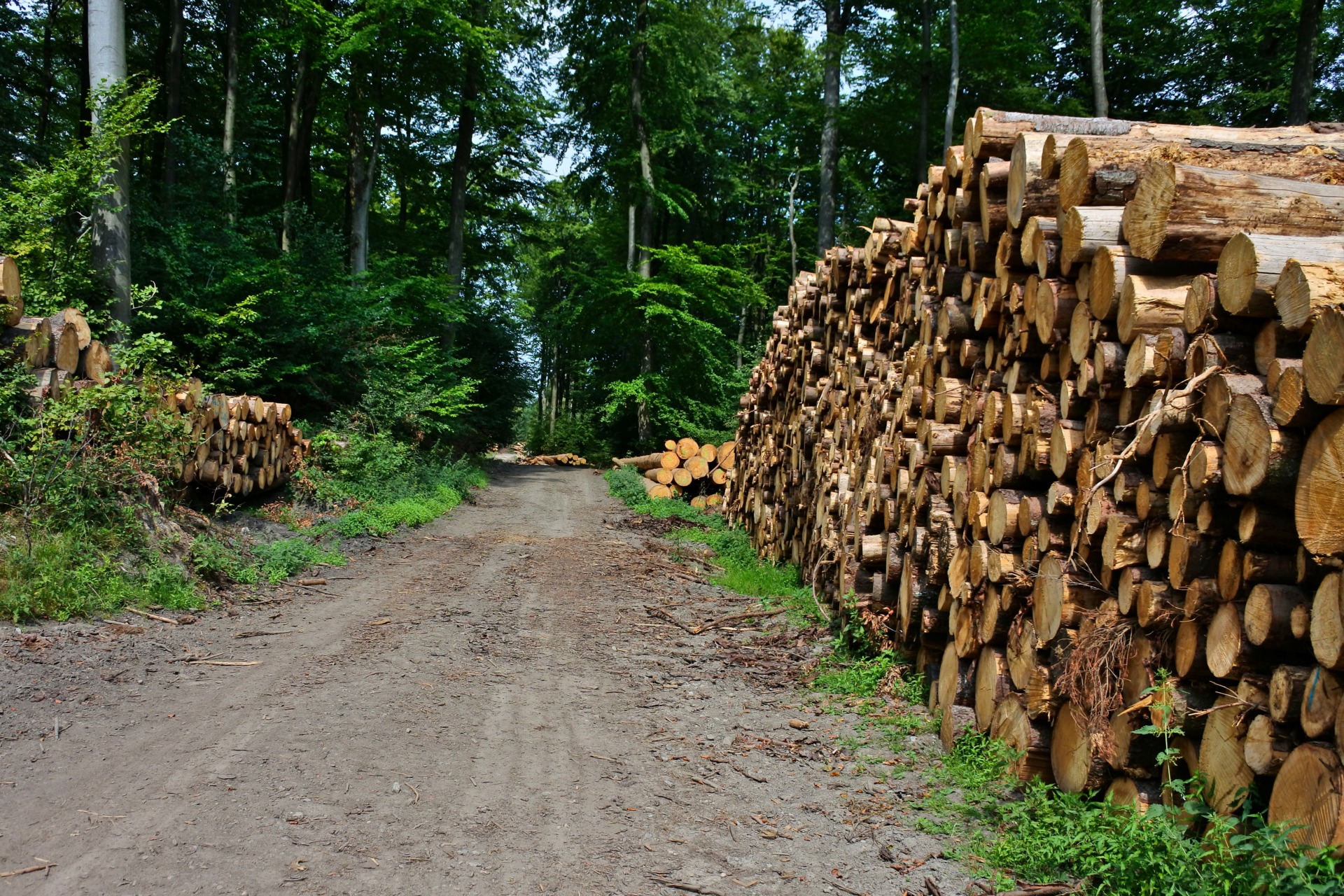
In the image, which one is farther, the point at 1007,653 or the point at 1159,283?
the point at 1007,653

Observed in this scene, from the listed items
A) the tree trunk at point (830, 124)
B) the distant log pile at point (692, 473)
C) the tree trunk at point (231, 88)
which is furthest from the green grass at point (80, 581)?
the tree trunk at point (830, 124)

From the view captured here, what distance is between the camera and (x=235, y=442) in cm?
945

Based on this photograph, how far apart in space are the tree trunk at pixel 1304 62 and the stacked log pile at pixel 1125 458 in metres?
11.1

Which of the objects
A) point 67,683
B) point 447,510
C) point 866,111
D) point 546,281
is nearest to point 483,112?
point 866,111

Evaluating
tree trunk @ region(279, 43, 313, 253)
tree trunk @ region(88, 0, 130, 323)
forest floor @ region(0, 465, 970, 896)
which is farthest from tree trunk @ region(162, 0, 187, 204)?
forest floor @ region(0, 465, 970, 896)

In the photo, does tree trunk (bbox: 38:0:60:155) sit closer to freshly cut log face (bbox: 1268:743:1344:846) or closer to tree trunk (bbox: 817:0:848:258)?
tree trunk (bbox: 817:0:848:258)

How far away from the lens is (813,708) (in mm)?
5176

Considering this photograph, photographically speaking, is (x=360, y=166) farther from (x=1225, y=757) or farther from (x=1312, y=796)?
(x=1312, y=796)

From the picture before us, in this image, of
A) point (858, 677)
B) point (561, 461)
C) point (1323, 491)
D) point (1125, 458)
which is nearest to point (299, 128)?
point (561, 461)

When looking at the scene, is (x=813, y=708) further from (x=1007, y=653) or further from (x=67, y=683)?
(x=67, y=683)

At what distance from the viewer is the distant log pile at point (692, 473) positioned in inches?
703

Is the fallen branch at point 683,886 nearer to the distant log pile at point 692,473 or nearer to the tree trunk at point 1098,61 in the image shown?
the distant log pile at point 692,473

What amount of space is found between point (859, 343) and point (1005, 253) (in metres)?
2.95

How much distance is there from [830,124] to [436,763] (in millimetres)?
19677
